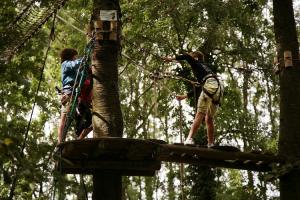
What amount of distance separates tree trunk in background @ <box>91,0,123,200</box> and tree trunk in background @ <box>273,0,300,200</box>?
7.90ft

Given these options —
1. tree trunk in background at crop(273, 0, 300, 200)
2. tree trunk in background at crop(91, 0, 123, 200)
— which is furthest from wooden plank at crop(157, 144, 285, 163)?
tree trunk in background at crop(91, 0, 123, 200)

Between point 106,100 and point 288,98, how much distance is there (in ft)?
8.89

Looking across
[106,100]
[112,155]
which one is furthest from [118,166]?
[106,100]

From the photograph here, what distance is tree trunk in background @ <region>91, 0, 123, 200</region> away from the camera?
4.58 meters

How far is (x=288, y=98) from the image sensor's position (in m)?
6.34

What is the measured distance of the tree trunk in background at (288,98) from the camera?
6.01 m

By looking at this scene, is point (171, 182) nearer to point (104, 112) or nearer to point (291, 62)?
point (291, 62)

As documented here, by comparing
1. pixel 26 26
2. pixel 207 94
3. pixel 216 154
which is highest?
pixel 26 26

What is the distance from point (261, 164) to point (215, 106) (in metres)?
0.95

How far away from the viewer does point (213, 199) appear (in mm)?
10930

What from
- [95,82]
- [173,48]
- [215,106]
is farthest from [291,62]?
[173,48]

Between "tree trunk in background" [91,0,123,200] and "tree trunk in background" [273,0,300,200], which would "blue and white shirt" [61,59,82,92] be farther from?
"tree trunk in background" [273,0,300,200]

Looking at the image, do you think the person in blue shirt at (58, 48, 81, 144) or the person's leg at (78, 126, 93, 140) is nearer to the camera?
the person in blue shirt at (58, 48, 81, 144)

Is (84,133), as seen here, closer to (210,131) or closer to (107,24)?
(107,24)
